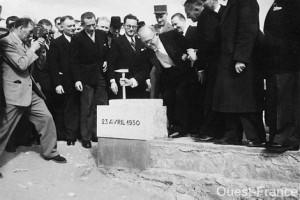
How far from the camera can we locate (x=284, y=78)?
173 inches

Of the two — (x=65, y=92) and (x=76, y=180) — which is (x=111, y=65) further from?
(x=76, y=180)

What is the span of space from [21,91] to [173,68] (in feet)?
6.91

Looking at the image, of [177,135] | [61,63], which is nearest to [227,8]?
[177,135]

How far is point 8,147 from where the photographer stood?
6.45 meters

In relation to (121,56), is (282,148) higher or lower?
lower

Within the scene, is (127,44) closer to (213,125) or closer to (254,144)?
(213,125)

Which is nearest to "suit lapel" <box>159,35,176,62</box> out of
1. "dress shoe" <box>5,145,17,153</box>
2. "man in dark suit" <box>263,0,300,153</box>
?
"man in dark suit" <box>263,0,300,153</box>

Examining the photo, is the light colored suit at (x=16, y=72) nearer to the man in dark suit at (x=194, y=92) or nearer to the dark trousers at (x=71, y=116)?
the dark trousers at (x=71, y=116)

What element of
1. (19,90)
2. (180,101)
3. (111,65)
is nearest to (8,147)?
(19,90)

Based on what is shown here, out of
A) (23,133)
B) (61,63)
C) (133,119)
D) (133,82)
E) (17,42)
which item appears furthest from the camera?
(61,63)

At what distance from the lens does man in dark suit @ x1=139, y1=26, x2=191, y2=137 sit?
5758 mm

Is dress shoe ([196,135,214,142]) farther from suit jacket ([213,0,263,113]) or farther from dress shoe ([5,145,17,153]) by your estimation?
dress shoe ([5,145,17,153])

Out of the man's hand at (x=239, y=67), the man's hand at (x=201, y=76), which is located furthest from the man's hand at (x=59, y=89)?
the man's hand at (x=239, y=67)

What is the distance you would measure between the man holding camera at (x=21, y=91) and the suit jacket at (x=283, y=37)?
3134 mm
